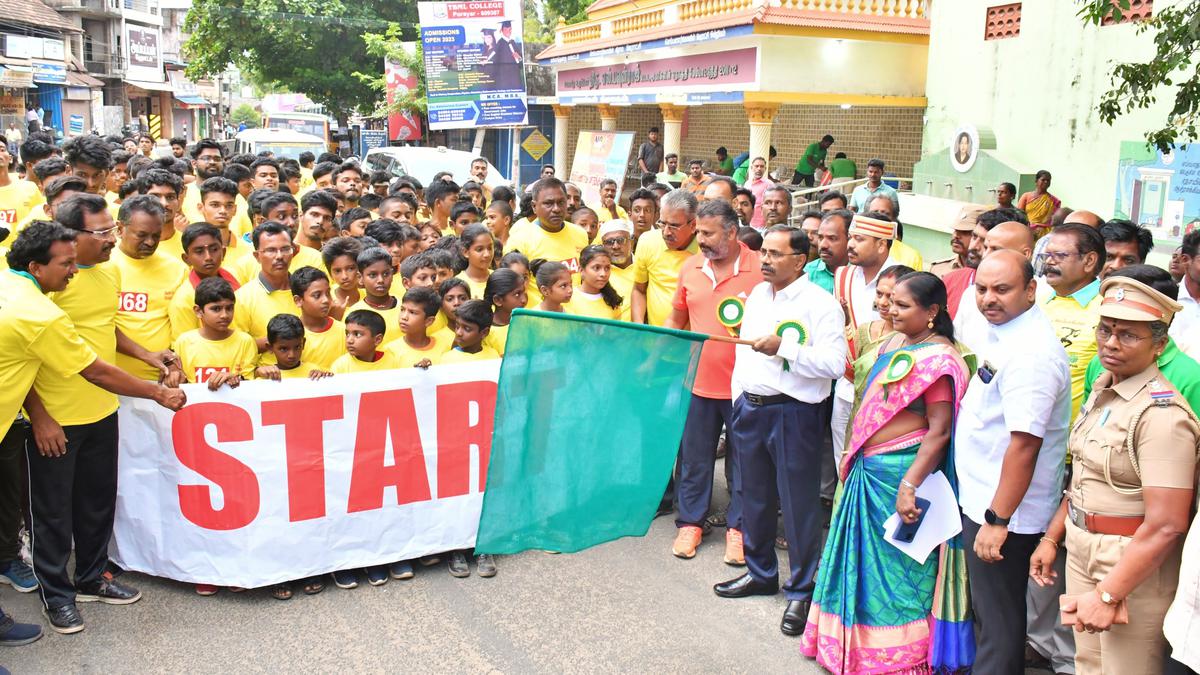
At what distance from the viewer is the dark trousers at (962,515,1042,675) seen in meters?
3.64

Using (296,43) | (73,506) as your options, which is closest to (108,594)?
(73,506)

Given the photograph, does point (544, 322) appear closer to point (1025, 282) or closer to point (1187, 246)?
point (1025, 282)

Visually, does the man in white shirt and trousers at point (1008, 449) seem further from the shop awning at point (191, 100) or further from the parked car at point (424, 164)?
the shop awning at point (191, 100)

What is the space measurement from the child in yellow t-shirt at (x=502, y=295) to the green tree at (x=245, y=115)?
84.2 m

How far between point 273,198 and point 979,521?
5027mm

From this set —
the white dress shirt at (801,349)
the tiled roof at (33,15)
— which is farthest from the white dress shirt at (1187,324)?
the tiled roof at (33,15)

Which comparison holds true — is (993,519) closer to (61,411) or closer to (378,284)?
(378,284)

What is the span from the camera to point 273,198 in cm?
675

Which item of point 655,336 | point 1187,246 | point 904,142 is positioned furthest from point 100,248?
point 904,142

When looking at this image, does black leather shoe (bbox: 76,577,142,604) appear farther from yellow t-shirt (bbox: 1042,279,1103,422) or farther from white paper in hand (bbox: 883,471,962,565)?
yellow t-shirt (bbox: 1042,279,1103,422)

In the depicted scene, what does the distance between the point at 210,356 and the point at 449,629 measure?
5.68 feet

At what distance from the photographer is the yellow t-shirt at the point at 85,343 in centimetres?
425

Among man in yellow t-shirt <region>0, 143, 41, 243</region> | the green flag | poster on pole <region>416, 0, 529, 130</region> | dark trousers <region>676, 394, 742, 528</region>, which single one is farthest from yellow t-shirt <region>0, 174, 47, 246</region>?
poster on pole <region>416, 0, 529, 130</region>

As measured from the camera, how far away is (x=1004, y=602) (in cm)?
367
